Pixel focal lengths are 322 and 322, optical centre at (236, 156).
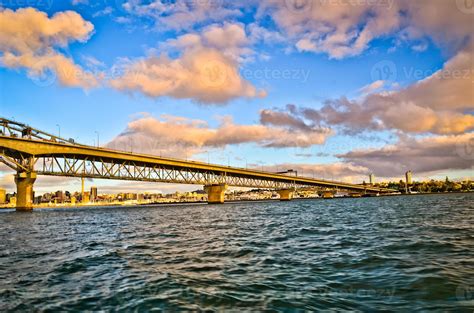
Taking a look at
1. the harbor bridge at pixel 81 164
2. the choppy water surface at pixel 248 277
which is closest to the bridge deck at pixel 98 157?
the harbor bridge at pixel 81 164

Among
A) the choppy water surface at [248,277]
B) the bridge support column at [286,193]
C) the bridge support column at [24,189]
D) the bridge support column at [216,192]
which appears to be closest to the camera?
the choppy water surface at [248,277]

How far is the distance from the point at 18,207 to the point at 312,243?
258 ft

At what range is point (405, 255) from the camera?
1256 cm

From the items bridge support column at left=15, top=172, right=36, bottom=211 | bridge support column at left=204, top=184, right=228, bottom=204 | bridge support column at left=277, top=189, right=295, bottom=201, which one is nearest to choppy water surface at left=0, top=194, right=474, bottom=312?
bridge support column at left=15, top=172, right=36, bottom=211

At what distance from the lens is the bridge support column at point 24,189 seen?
7012 cm

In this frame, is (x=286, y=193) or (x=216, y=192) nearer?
(x=216, y=192)

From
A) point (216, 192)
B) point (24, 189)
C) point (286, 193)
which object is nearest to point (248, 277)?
point (24, 189)

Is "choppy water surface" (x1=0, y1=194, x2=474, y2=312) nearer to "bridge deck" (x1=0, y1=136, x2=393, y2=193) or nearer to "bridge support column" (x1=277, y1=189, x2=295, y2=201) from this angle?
"bridge deck" (x1=0, y1=136, x2=393, y2=193)

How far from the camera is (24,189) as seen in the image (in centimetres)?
7181

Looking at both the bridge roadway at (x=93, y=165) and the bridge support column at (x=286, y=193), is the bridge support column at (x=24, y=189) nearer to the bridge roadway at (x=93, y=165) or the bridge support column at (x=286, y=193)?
the bridge roadway at (x=93, y=165)

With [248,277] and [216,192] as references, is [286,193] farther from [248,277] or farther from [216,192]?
[248,277]

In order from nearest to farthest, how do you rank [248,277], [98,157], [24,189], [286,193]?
[248,277] < [24,189] < [98,157] < [286,193]

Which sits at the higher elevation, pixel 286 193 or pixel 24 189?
pixel 24 189

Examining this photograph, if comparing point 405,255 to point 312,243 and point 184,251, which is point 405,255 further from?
point 184,251
